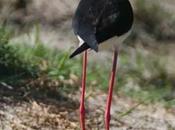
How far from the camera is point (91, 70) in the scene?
5805 mm

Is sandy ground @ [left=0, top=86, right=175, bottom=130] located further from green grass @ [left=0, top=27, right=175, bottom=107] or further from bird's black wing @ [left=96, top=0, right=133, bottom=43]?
bird's black wing @ [left=96, top=0, right=133, bottom=43]

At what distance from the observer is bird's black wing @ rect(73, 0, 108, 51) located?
3.92m

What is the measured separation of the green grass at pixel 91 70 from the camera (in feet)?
16.8

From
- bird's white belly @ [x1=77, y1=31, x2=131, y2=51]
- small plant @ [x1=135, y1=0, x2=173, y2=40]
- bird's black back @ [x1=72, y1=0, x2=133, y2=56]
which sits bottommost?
bird's white belly @ [x1=77, y1=31, x2=131, y2=51]

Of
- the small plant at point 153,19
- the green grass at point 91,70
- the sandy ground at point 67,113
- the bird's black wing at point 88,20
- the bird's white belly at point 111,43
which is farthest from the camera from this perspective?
the small plant at point 153,19

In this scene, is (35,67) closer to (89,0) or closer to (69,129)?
(69,129)

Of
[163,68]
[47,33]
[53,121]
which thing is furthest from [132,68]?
[53,121]

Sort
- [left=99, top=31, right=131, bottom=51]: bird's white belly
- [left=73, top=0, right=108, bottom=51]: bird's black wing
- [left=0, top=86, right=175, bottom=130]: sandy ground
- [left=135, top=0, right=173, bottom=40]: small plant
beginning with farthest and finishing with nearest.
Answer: [left=135, top=0, right=173, bottom=40]: small plant < [left=0, top=86, right=175, bottom=130]: sandy ground < [left=99, top=31, right=131, bottom=51]: bird's white belly < [left=73, top=0, right=108, bottom=51]: bird's black wing

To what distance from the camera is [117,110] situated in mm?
5270

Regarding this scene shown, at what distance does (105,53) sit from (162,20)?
4.13ft

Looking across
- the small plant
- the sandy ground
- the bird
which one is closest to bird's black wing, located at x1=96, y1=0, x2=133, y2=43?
the bird

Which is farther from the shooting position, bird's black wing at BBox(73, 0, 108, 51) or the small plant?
the small plant

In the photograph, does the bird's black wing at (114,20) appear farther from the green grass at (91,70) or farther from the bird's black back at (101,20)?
the green grass at (91,70)

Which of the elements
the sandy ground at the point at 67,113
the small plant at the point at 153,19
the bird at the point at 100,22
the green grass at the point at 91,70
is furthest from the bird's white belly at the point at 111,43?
the small plant at the point at 153,19
